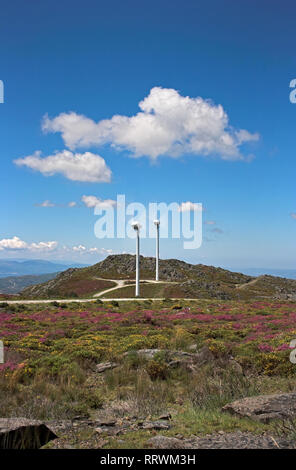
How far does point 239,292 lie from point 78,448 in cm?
9731

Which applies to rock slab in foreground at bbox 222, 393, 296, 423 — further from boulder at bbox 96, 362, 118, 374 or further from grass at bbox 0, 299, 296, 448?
boulder at bbox 96, 362, 118, 374

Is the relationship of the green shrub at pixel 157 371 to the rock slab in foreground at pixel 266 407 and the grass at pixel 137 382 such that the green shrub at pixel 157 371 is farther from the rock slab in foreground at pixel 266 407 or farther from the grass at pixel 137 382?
the rock slab in foreground at pixel 266 407

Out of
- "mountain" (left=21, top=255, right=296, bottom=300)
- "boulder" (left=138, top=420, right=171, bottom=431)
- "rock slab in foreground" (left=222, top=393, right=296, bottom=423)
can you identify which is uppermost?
"rock slab in foreground" (left=222, top=393, right=296, bottom=423)

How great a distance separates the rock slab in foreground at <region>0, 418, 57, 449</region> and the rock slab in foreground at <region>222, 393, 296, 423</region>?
4.76 metres

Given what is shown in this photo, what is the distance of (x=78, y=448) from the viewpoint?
21.5 ft

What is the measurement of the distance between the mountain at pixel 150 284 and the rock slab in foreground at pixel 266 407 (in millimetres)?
60199

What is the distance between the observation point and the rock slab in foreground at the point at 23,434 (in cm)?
612

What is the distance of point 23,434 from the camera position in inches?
251

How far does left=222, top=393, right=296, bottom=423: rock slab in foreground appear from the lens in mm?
7531

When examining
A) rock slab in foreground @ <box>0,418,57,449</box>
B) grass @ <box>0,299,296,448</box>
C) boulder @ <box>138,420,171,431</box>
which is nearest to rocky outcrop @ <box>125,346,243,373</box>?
grass @ <box>0,299,296,448</box>
